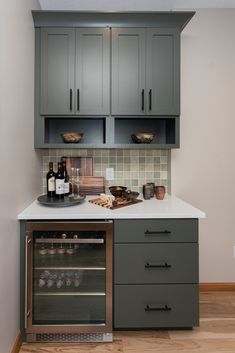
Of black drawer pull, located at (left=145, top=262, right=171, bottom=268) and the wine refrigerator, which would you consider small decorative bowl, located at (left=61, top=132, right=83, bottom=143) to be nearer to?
the wine refrigerator

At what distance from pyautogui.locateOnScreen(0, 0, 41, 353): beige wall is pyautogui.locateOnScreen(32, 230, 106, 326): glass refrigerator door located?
0.16 metres

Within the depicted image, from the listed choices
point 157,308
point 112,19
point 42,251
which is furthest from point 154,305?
point 112,19

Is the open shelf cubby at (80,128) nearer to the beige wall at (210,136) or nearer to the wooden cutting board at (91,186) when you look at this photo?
the wooden cutting board at (91,186)

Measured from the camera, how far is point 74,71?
2.49 m

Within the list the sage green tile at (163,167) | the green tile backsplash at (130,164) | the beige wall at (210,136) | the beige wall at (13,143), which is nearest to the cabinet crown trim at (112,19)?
the beige wall at (13,143)

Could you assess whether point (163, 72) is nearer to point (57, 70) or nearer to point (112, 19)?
point (112, 19)

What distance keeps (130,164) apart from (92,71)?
917 millimetres

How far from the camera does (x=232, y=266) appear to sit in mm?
2863

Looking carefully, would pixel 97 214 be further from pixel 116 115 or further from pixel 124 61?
pixel 124 61

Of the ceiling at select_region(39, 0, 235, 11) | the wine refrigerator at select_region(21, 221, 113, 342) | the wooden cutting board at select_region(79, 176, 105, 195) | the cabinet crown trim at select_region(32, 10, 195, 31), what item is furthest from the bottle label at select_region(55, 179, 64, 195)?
the ceiling at select_region(39, 0, 235, 11)

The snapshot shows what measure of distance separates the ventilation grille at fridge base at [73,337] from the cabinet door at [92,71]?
168 cm

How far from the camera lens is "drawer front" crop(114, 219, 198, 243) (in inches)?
79.4

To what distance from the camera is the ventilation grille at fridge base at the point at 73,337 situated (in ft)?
6.67

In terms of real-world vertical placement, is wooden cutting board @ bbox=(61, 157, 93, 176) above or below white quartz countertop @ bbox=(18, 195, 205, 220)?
above
